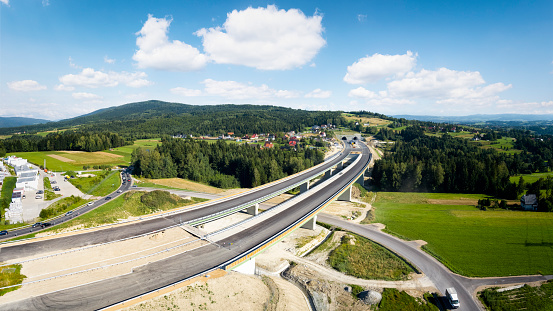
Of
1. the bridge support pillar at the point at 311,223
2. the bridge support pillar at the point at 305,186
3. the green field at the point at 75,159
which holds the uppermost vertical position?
the green field at the point at 75,159

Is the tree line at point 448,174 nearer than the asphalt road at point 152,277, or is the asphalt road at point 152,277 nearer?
the asphalt road at point 152,277

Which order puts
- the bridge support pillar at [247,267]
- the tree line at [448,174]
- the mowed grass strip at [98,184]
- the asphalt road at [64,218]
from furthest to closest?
the tree line at [448,174] → the mowed grass strip at [98,184] → the asphalt road at [64,218] → the bridge support pillar at [247,267]

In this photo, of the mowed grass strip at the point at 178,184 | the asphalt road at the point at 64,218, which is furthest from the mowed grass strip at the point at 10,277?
the mowed grass strip at the point at 178,184

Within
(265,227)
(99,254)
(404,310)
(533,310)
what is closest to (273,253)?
(265,227)

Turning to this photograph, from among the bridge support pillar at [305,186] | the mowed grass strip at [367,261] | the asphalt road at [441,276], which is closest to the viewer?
the asphalt road at [441,276]

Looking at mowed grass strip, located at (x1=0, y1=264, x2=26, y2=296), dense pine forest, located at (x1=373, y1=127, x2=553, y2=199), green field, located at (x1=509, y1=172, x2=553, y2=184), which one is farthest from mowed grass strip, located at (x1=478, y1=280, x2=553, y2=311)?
green field, located at (x1=509, y1=172, x2=553, y2=184)

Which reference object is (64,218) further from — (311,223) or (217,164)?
(217,164)

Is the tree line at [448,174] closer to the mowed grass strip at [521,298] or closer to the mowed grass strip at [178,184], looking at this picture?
the mowed grass strip at [521,298]
